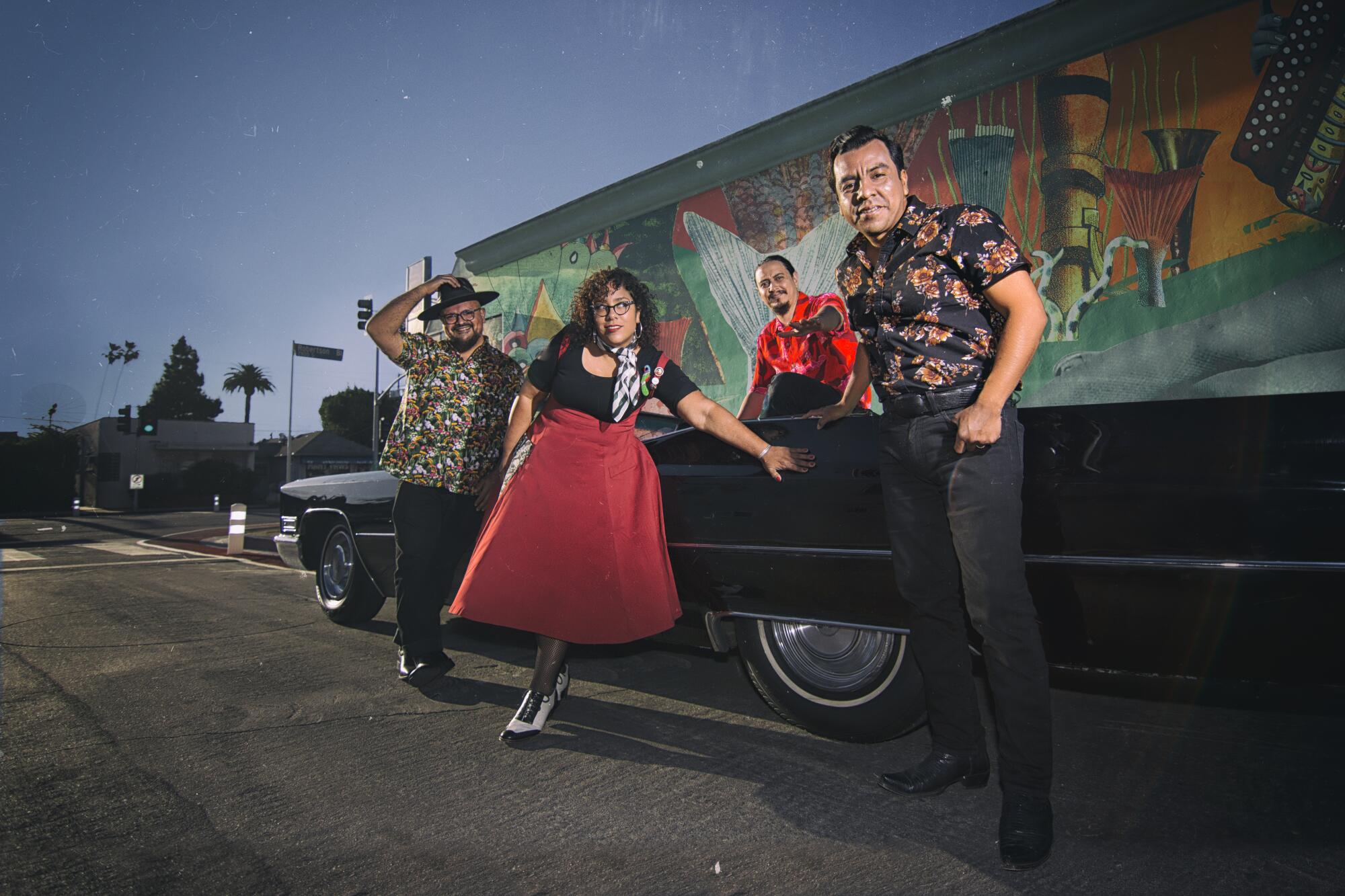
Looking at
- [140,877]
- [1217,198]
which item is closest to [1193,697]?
[140,877]

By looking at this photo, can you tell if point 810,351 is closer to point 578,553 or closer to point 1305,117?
point 578,553

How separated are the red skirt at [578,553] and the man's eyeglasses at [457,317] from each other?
959 millimetres

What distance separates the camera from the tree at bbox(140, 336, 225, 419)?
63.0m

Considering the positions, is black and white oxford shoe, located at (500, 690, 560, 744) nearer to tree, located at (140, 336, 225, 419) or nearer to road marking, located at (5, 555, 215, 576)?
road marking, located at (5, 555, 215, 576)

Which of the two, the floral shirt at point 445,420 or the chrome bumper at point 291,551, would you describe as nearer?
the floral shirt at point 445,420

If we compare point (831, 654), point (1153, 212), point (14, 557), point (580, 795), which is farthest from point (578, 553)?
point (14, 557)

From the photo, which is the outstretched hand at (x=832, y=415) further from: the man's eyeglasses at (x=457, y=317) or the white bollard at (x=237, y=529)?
the white bollard at (x=237, y=529)

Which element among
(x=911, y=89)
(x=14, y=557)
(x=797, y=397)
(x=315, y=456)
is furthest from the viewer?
(x=315, y=456)

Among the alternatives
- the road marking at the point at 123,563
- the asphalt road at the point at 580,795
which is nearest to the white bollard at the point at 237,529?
the road marking at the point at 123,563

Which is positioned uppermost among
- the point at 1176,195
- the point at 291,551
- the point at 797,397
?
the point at 1176,195

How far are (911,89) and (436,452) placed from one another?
6605 millimetres

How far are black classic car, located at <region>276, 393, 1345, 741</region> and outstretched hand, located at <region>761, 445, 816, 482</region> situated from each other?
35 millimetres

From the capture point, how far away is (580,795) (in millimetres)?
2059

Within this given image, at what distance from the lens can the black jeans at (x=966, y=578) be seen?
1.75 meters
